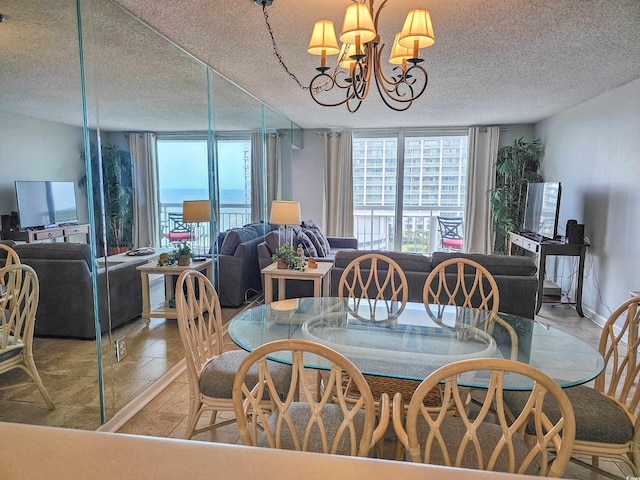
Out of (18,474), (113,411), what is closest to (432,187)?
(113,411)

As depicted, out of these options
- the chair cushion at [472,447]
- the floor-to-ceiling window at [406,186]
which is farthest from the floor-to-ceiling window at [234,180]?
the chair cushion at [472,447]

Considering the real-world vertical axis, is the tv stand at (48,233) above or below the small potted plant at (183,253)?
above

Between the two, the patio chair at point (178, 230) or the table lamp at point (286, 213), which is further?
the table lamp at point (286, 213)

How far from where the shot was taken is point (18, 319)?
2.00 m

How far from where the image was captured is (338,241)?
6.47 m

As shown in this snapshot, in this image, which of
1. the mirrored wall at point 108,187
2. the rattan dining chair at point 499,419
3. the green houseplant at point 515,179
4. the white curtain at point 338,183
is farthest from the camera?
the white curtain at point 338,183

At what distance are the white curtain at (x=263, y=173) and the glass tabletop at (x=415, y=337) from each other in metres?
2.92

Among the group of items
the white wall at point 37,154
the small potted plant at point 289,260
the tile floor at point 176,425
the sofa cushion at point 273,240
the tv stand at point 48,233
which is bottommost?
the tile floor at point 176,425

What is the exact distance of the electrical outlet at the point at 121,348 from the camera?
253 cm

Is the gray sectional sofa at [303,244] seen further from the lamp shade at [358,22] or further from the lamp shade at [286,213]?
the lamp shade at [358,22]

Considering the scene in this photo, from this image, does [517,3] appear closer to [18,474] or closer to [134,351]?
[18,474]

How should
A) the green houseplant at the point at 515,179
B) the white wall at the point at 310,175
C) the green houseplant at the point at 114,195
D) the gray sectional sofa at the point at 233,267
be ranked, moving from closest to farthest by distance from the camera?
the green houseplant at the point at 114,195
the gray sectional sofa at the point at 233,267
the green houseplant at the point at 515,179
the white wall at the point at 310,175

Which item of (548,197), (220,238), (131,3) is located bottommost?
(220,238)

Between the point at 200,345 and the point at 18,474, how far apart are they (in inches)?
57.4
